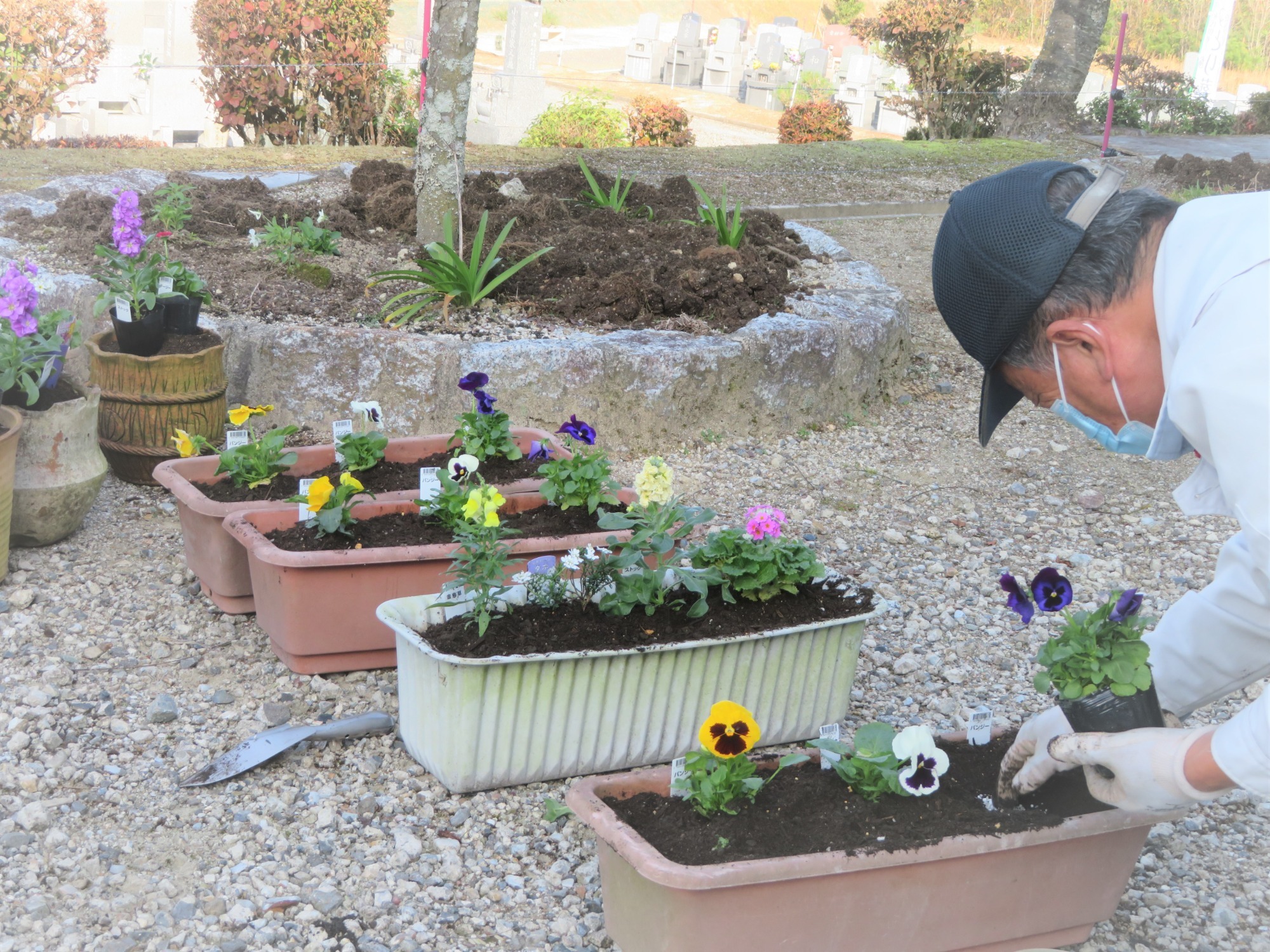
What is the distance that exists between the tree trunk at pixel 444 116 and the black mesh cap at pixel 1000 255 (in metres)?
3.13

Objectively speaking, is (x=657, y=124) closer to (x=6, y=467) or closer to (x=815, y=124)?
(x=815, y=124)

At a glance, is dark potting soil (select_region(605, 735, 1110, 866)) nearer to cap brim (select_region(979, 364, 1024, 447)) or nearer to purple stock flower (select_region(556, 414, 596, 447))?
cap brim (select_region(979, 364, 1024, 447))

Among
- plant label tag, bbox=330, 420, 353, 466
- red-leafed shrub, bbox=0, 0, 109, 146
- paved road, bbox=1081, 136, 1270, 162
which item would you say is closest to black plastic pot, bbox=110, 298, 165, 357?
plant label tag, bbox=330, 420, 353, 466

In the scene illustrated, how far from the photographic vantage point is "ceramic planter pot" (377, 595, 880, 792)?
2.15 m

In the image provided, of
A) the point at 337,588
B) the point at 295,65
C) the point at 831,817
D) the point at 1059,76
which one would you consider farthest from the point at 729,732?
the point at 1059,76

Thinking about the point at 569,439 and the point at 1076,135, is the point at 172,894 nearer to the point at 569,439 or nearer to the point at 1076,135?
the point at 569,439

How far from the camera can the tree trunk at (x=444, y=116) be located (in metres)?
4.30

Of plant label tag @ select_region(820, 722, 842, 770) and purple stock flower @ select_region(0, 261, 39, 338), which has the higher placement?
purple stock flower @ select_region(0, 261, 39, 338)

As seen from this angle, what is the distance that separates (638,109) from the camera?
1123 centimetres

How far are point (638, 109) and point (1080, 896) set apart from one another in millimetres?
10297

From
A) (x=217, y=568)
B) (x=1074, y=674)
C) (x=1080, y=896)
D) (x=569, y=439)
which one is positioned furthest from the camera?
(x=569, y=439)

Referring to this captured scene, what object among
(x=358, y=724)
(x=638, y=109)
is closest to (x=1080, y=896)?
(x=358, y=724)

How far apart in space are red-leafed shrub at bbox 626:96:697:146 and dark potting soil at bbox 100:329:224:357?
8091mm

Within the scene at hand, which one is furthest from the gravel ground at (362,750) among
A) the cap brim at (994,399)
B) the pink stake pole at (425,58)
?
the pink stake pole at (425,58)
